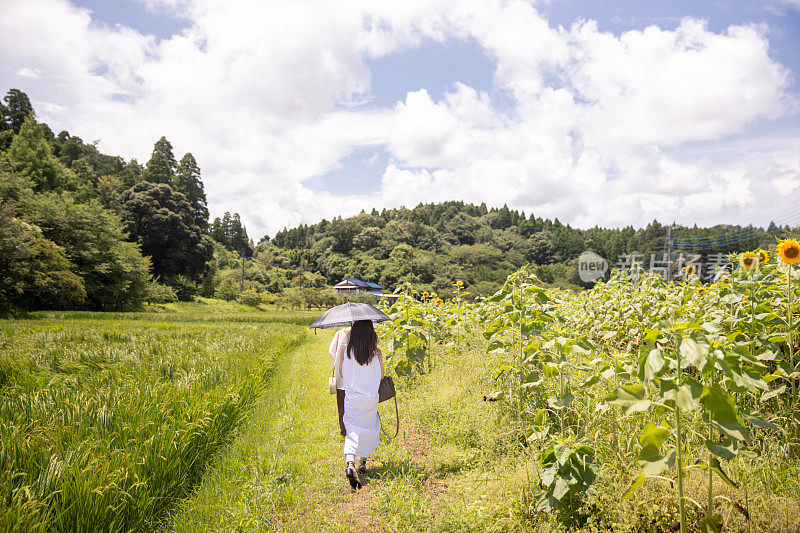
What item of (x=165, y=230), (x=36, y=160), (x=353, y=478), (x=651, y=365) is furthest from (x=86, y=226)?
(x=651, y=365)

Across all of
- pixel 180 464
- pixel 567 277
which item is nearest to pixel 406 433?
pixel 180 464

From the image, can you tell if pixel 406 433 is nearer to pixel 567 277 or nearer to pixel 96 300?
pixel 96 300

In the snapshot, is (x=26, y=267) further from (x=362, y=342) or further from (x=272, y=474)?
(x=362, y=342)

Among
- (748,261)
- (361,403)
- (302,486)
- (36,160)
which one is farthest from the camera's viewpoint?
(36,160)

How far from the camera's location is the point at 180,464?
3615mm

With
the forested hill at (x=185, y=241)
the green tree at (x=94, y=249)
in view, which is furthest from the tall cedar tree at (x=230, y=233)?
the green tree at (x=94, y=249)

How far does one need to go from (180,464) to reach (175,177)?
4969 cm

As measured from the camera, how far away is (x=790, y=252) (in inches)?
119

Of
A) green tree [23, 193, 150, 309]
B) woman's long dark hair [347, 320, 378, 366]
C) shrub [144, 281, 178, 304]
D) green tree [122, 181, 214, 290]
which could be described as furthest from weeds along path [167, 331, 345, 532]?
green tree [122, 181, 214, 290]

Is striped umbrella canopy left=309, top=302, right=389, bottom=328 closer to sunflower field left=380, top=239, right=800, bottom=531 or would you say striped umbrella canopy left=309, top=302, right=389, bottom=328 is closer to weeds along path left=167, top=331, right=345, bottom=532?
sunflower field left=380, top=239, right=800, bottom=531

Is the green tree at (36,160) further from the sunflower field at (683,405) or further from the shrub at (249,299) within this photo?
the sunflower field at (683,405)

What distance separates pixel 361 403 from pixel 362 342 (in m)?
0.62

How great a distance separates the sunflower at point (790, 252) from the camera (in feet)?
9.75

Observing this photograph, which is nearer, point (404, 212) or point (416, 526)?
point (416, 526)
